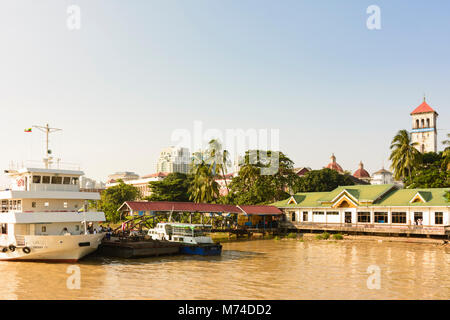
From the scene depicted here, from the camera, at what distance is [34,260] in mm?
30266

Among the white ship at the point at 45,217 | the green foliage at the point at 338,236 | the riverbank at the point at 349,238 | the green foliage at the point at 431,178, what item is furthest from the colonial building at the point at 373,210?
the white ship at the point at 45,217

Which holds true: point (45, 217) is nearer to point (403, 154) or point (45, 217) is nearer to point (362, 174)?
point (403, 154)

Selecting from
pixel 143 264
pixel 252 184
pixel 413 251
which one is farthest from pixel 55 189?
pixel 252 184

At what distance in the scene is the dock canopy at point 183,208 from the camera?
42.8 m

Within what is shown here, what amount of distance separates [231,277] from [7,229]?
59.6 ft

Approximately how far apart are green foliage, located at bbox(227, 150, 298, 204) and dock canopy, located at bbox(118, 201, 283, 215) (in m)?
7.15

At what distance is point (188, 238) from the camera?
124 feet

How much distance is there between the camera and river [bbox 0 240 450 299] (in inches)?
829

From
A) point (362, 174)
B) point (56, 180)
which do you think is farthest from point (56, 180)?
point (362, 174)

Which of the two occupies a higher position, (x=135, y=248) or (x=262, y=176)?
(x=262, y=176)

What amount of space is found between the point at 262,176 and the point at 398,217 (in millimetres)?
24682

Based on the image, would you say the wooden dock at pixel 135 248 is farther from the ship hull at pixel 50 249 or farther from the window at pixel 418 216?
the window at pixel 418 216

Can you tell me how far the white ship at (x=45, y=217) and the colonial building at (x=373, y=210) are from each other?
33.9 meters
